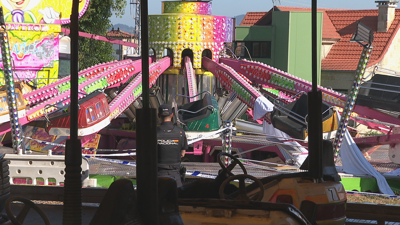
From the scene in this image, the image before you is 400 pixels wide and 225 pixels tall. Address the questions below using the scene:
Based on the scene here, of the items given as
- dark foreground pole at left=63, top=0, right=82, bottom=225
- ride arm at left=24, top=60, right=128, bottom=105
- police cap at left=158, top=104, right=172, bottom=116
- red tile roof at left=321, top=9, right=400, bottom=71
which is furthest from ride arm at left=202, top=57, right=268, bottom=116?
red tile roof at left=321, top=9, right=400, bottom=71

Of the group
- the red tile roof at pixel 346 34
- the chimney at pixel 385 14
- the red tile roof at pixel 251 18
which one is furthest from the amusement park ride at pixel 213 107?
the red tile roof at pixel 251 18

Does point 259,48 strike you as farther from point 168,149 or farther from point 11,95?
point 168,149

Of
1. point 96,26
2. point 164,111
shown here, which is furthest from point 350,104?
point 96,26

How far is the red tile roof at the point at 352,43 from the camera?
24094mm

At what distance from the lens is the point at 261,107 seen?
10.3 metres

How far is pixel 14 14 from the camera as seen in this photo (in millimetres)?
14516

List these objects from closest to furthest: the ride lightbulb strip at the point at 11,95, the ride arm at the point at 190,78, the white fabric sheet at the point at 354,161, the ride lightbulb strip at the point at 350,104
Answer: the ride lightbulb strip at the point at 11,95
the ride lightbulb strip at the point at 350,104
the white fabric sheet at the point at 354,161
the ride arm at the point at 190,78

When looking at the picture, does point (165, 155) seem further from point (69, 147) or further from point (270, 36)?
point (270, 36)

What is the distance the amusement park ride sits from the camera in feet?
13.6

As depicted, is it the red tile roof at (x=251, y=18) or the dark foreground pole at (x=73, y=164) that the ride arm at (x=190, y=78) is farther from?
the red tile roof at (x=251, y=18)

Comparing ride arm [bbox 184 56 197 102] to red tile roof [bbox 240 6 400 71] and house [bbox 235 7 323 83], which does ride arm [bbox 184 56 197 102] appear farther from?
red tile roof [bbox 240 6 400 71]

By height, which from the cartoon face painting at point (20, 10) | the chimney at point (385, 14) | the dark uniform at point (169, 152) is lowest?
the dark uniform at point (169, 152)

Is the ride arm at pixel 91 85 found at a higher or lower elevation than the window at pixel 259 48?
lower

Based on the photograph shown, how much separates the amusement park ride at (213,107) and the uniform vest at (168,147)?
2.12ft
